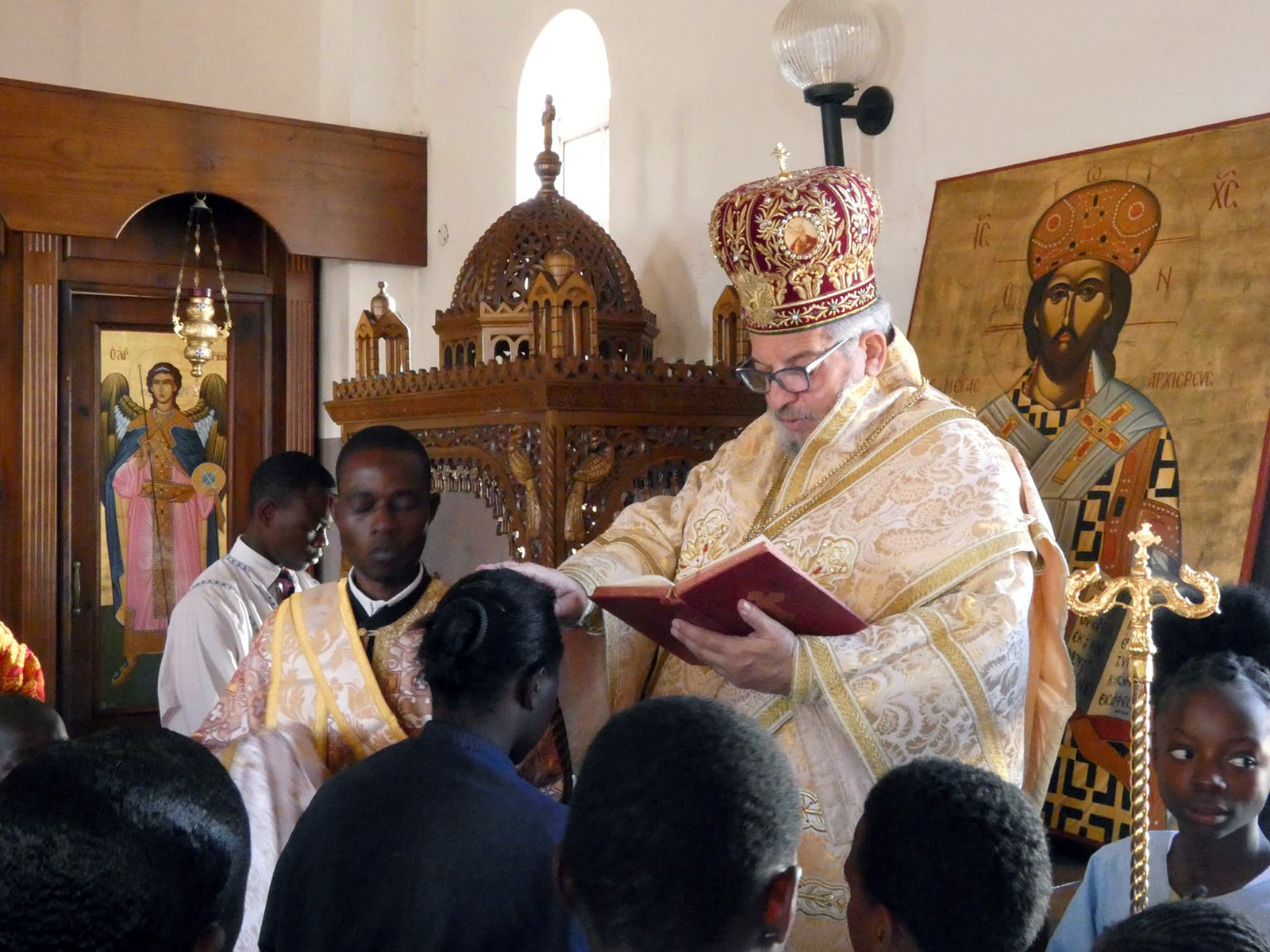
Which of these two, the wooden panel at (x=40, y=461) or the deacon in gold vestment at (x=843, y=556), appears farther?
the wooden panel at (x=40, y=461)

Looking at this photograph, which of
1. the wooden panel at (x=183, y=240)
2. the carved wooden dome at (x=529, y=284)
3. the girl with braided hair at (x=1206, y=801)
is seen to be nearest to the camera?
the girl with braided hair at (x=1206, y=801)

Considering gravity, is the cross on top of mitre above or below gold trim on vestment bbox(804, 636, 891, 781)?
above

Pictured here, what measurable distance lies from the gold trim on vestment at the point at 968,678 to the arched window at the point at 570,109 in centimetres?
Answer: 338

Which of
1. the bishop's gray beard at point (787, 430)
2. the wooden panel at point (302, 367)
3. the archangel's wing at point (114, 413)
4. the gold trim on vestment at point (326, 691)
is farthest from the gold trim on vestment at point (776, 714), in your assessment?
the archangel's wing at point (114, 413)

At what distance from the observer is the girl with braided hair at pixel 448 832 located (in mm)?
1679

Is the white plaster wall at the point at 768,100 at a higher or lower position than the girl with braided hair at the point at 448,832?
higher

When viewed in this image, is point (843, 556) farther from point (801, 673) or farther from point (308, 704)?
point (308, 704)

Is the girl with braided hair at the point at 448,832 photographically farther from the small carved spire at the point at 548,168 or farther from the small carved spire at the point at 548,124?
the small carved spire at the point at 548,124

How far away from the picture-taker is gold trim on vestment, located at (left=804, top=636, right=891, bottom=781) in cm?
247

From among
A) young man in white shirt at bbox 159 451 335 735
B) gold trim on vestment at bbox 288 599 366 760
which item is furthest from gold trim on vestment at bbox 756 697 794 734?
young man in white shirt at bbox 159 451 335 735

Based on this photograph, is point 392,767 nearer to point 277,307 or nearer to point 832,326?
point 832,326

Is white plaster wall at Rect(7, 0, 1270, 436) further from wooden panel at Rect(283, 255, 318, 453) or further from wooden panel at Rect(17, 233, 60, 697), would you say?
wooden panel at Rect(17, 233, 60, 697)

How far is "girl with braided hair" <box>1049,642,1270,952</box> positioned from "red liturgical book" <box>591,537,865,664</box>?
23.0 inches

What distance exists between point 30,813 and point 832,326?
2002 mm
